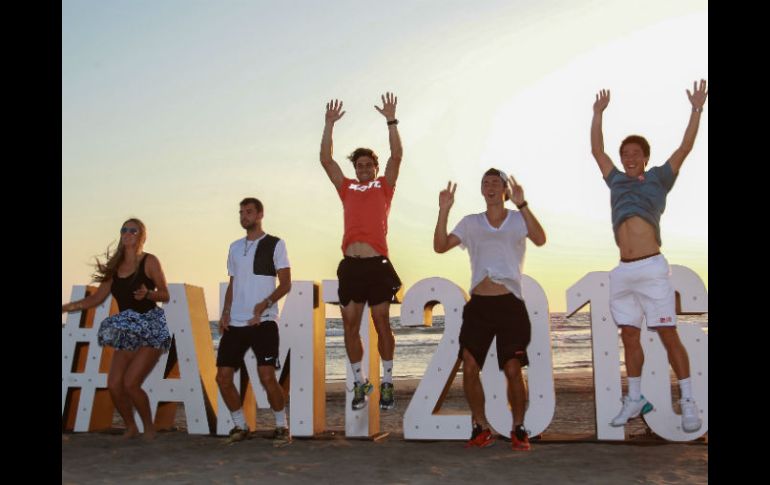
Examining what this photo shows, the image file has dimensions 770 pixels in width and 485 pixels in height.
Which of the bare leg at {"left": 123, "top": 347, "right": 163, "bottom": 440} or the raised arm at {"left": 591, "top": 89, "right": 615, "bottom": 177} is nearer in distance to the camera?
the raised arm at {"left": 591, "top": 89, "right": 615, "bottom": 177}

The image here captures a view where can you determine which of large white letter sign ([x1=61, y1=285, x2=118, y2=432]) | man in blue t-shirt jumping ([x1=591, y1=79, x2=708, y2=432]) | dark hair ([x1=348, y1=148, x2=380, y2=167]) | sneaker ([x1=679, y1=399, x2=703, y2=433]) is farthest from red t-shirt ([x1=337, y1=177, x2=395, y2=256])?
large white letter sign ([x1=61, y1=285, x2=118, y2=432])

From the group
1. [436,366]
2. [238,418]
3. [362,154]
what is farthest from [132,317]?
[436,366]

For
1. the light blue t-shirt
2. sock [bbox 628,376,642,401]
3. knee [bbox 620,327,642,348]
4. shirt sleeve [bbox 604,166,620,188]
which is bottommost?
sock [bbox 628,376,642,401]

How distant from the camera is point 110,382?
923cm

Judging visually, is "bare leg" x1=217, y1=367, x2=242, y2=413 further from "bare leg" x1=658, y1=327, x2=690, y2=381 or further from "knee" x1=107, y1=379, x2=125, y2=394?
"bare leg" x1=658, y1=327, x2=690, y2=381

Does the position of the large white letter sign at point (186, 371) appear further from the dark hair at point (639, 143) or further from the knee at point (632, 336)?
the dark hair at point (639, 143)

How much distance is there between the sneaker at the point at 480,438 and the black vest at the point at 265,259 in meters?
2.67

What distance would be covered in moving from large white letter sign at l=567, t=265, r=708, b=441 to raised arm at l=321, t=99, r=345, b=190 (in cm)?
277

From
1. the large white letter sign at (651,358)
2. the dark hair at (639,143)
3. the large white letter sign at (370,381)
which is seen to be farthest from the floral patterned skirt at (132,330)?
the dark hair at (639,143)

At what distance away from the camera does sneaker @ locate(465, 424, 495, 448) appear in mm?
8320

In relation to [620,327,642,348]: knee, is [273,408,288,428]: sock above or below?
below

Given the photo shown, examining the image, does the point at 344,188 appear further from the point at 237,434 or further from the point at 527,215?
the point at 237,434

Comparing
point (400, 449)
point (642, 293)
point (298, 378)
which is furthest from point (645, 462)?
point (298, 378)

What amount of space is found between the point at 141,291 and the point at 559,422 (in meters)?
6.08
